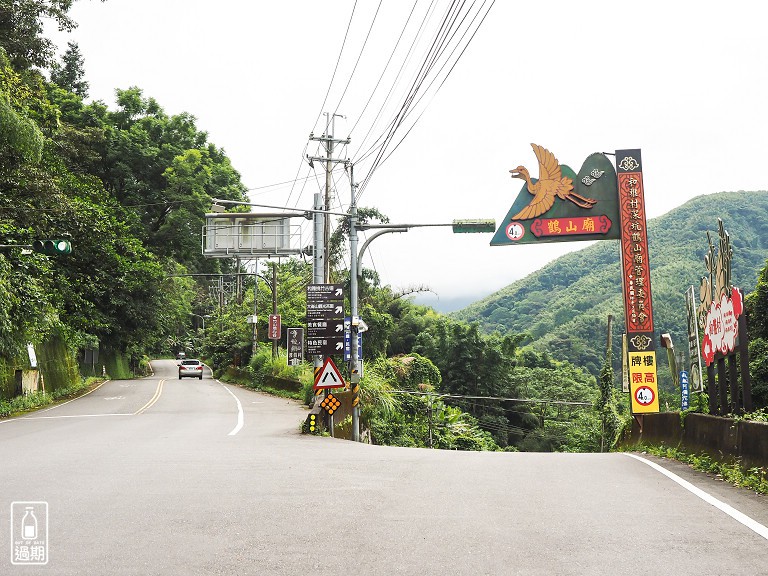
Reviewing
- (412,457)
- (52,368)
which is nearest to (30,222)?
(52,368)

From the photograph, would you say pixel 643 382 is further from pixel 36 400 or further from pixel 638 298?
pixel 36 400

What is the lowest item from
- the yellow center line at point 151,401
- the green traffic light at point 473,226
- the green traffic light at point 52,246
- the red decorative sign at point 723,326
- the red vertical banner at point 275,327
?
the yellow center line at point 151,401

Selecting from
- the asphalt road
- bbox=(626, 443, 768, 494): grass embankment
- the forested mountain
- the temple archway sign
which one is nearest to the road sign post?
the temple archway sign

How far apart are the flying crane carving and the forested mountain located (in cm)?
4288

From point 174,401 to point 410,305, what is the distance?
29.5 m

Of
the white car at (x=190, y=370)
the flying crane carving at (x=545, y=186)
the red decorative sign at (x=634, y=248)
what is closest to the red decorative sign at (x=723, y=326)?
the red decorative sign at (x=634, y=248)

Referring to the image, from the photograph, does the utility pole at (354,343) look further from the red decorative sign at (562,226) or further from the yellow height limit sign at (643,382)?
the yellow height limit sign at (643,382)

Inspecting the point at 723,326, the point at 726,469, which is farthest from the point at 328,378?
the point at 726,469

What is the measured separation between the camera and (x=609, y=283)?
262 feet

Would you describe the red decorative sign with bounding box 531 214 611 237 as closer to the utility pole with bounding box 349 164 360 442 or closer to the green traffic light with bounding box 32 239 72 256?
the utility pole with bounding box 349 164 360 442

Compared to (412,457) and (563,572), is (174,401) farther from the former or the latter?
(563,572)

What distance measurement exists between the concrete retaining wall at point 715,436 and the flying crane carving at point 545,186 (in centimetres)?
676

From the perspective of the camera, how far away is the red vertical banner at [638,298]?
790 inches

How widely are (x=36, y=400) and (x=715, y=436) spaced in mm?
25025
